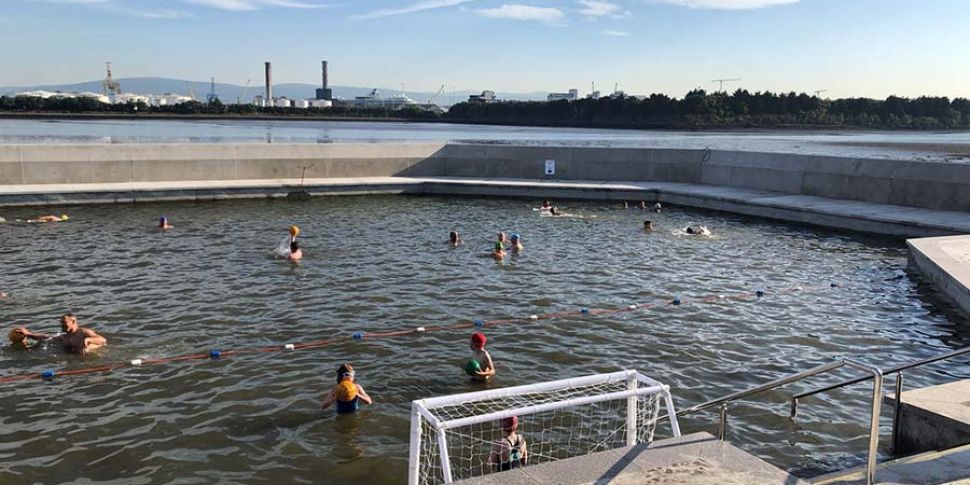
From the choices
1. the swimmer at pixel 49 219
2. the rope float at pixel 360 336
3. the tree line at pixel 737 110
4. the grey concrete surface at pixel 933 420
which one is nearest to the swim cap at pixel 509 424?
the grey concrete surface at pixel 933 420

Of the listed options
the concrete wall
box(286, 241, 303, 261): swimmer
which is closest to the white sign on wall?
the concrete wall

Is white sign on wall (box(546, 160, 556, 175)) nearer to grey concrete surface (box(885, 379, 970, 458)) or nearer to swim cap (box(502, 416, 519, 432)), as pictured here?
grey concrete surface (box(885, 379, 970, 458))

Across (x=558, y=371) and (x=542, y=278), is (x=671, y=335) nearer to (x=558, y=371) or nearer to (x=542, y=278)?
(x=558, y=371)

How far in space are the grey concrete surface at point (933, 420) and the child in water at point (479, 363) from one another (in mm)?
5161

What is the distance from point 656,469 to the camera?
5699 millimetres

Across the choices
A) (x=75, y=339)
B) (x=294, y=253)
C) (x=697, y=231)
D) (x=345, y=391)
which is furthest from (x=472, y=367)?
(x=697, y=231)

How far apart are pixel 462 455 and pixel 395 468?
75 cm

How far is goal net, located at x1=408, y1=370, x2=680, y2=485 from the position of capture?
19.3ft

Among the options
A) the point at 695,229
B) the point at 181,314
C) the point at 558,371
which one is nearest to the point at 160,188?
the point at 181,314

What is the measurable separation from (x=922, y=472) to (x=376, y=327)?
28.8ft

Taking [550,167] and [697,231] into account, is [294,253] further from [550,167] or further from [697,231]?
[550,167]

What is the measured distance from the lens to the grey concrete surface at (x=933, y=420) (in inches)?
287

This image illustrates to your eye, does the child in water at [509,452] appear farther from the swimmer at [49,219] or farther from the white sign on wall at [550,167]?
the white sign on wall at [550,167]

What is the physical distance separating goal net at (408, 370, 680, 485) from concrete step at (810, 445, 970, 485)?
1474 mm
